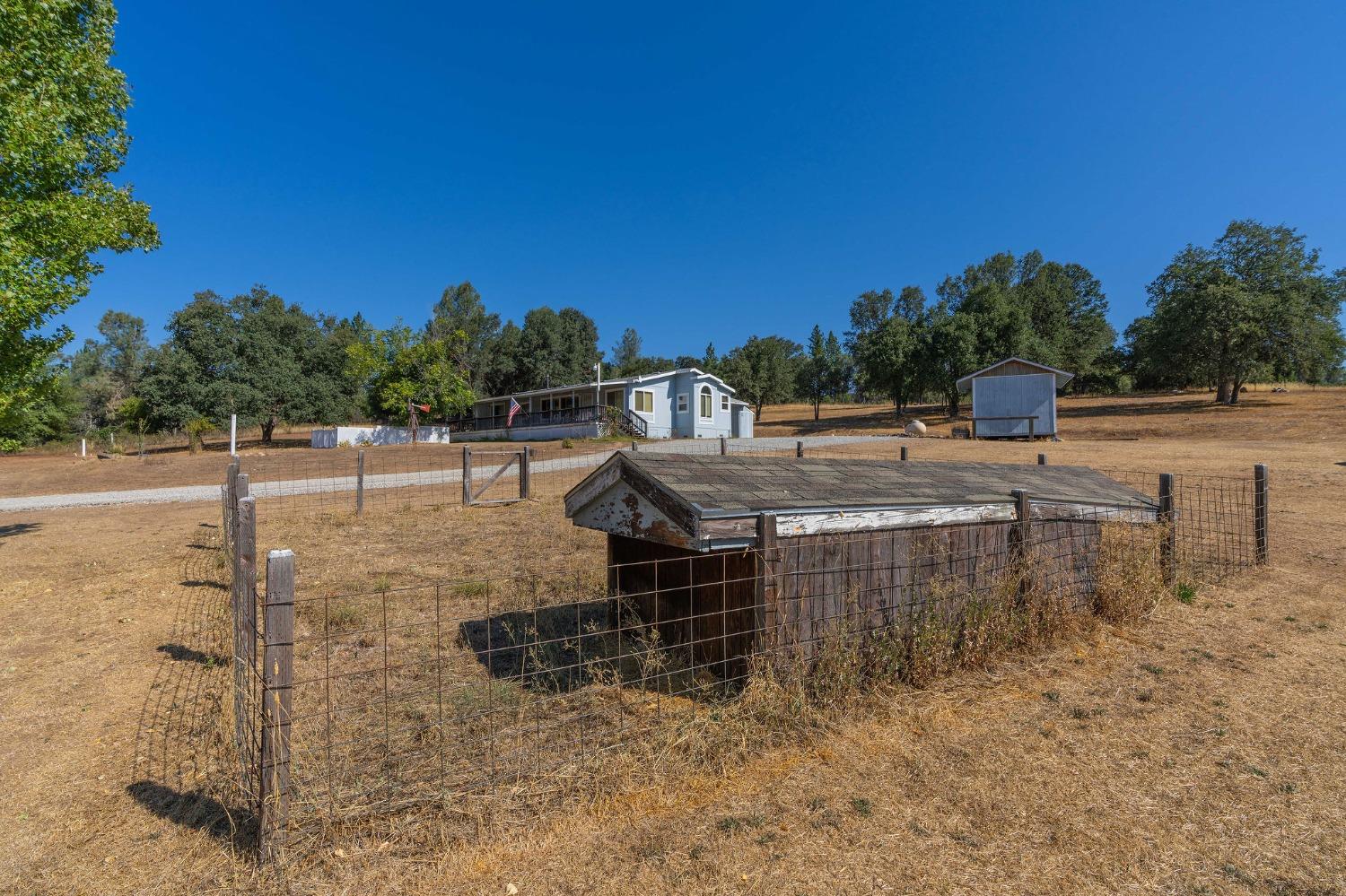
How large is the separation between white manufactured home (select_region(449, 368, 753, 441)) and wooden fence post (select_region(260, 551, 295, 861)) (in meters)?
36.3

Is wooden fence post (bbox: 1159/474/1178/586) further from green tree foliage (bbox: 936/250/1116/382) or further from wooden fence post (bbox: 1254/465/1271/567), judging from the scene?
green tree foliage (bbox: 936/250/1116/382)

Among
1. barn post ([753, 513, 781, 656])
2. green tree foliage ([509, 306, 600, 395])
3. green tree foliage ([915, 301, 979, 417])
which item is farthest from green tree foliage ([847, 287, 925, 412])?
barn post ([753, 513, 781, 656])

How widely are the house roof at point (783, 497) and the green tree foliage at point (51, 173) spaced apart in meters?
8.67

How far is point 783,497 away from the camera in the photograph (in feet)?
15.6

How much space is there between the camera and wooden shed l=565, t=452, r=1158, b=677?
439 cm

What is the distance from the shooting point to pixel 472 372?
221ft

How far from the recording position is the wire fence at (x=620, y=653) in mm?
3334

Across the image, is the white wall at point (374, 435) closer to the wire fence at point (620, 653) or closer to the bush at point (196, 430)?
the bush at point (196, 430)

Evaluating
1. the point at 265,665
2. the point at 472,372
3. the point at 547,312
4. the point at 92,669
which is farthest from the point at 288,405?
the point at 265,665

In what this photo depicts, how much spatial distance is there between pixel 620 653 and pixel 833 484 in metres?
2.37

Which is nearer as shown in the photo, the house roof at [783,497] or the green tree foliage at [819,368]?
the house roof at [783,497]

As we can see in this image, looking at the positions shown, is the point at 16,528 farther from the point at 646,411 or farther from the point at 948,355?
the point at 948,355

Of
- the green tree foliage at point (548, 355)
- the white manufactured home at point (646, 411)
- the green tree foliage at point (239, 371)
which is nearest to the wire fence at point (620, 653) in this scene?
the white manufactured home at point (646, 411)

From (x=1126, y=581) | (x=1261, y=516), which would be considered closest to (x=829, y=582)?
(x=1126, y=581)
